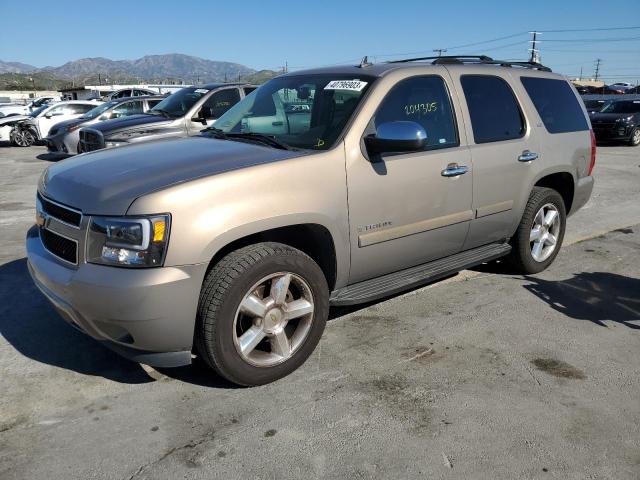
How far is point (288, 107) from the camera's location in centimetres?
397

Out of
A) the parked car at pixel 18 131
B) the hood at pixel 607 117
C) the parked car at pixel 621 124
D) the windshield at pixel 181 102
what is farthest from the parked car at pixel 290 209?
the parked car at pixel 18 131

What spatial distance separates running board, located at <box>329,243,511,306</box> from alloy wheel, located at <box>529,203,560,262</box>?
1.47 feet

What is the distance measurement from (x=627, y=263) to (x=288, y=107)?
12.6ft

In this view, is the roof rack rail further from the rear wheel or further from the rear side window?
the rear wheel

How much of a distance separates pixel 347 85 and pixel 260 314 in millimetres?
1708

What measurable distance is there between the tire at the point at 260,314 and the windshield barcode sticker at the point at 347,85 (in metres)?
1.26

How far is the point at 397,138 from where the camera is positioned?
3279 millimetres

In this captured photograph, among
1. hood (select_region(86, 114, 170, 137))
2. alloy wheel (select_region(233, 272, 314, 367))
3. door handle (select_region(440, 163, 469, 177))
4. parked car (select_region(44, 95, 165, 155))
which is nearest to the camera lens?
alloy wheel (select_region(233, 272, 314, 367))

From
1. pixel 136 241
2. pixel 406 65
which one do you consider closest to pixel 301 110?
pixel 406 65

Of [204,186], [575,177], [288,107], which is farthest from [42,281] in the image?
[575,177]

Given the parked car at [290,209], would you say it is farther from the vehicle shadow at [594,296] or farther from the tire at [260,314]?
the vehicle shadow at [594,296]

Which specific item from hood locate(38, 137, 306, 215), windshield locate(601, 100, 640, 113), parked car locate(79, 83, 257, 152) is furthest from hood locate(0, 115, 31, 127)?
windshield locate(601, 100, 640, 113)

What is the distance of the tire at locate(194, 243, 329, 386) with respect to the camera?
2.82 m

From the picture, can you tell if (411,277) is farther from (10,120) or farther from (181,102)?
(10,120)
